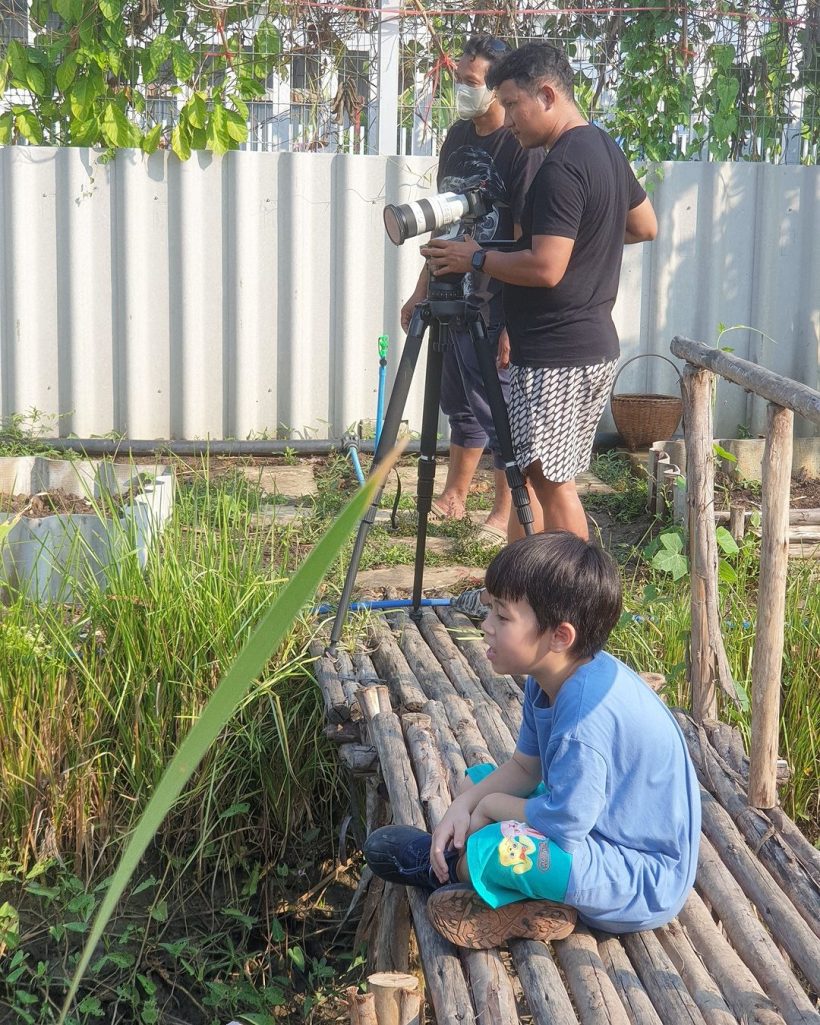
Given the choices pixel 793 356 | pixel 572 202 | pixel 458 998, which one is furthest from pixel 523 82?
pixel 793 356

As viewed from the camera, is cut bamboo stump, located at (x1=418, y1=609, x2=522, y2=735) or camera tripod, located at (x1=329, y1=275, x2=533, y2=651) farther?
camera tripod, located at (x1=329, y1=275, x2=533, y2=651)

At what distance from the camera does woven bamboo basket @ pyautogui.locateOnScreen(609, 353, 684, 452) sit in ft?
18.4

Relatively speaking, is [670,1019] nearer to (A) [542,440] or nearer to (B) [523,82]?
(A) [542,440]

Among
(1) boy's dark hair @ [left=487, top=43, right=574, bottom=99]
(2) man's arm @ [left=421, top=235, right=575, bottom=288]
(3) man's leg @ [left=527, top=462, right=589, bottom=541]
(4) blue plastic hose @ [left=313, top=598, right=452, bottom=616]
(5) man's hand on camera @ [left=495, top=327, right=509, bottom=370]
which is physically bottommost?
(4) blue plastic hose @ [left=313, top=598, right=452, bottom=616]

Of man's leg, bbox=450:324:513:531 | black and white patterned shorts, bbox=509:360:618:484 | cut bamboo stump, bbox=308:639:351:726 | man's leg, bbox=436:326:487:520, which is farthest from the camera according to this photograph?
man's leg, bbox=436:326:487:520

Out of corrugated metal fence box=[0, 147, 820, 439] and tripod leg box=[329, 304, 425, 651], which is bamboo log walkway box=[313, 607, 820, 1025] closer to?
tripod leg box=[329, 304, 425, 651]

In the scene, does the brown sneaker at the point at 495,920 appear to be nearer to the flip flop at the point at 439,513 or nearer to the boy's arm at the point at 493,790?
the boy's arm at the point at 493,790

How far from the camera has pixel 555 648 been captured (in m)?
1.91

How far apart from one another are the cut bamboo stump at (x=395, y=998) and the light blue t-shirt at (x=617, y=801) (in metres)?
0.27

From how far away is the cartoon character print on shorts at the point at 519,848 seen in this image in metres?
1.87

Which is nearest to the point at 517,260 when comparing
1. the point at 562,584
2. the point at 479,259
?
the point at 479,259

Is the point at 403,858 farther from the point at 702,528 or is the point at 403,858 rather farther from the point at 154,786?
the point at 154,786

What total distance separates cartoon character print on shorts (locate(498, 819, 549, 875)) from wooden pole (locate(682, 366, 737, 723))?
864 mm

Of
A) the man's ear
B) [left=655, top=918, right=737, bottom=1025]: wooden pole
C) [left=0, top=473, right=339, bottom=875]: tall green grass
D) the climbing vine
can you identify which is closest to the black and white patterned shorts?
the man's ear
